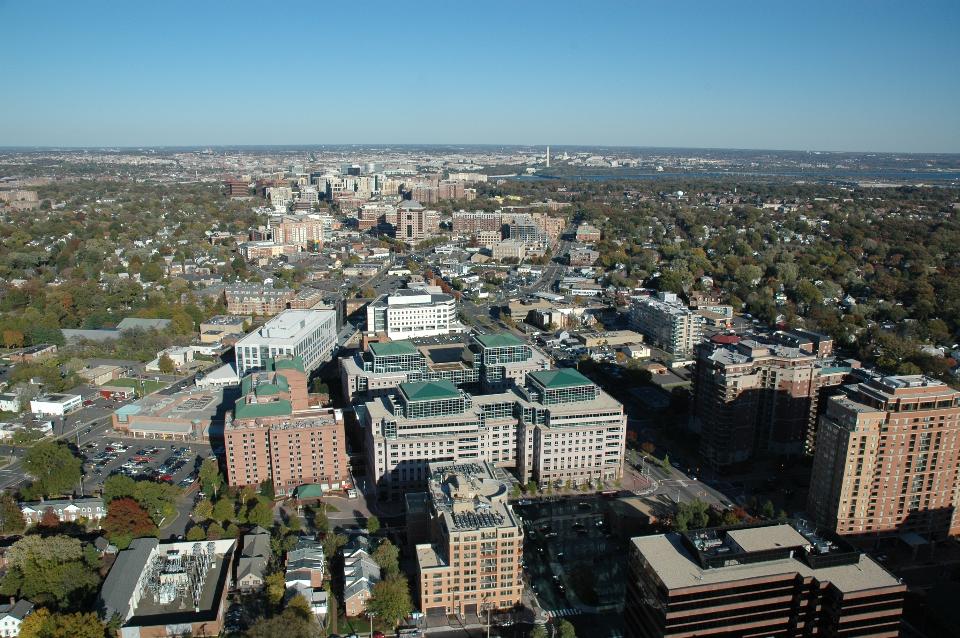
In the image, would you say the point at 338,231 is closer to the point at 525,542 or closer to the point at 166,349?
the point at 166,349

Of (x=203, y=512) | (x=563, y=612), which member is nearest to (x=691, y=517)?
(x=563, y=612)

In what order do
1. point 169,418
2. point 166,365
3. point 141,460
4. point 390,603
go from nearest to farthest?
point 390,603 → point 141,460 → point 169,418 → point 166,365

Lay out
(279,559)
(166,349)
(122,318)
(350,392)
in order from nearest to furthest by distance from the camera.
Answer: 1. (279,559)
2. (350,392)
3. (166,349)
4. (122,318)

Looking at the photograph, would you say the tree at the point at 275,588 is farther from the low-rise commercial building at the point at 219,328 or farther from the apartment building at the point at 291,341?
the low-rise commercial building at the point at 219,328

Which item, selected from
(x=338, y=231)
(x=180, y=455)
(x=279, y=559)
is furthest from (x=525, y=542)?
(x=338, y=231)

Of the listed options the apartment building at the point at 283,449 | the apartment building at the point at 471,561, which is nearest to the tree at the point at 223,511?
the apartment building at the point at 283,449

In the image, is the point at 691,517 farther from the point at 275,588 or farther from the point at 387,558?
the point at 275,588
